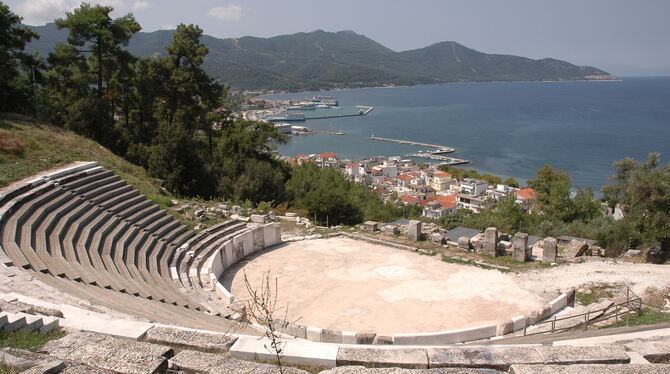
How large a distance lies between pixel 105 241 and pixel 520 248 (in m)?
15.2

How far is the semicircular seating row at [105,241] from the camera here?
11547 mm

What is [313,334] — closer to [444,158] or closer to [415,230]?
[415,230]

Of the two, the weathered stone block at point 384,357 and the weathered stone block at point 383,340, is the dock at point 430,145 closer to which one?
the weathered stone block at point 383,340

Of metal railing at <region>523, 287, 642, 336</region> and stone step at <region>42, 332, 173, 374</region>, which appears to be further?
metal railing at <region>523, 287, 642, 336</region>

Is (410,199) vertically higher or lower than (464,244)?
lower

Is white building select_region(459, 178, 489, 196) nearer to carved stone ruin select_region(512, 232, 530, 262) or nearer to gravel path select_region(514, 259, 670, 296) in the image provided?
carved stone ruin select_region(512, 232, 530, 262)

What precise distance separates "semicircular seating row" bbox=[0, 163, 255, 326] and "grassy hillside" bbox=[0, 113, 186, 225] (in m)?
1.10

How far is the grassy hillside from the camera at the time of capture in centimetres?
1846

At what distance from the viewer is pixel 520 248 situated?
17703mm

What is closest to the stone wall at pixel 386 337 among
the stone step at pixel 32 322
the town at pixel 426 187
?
the stone step at pixel 32 322

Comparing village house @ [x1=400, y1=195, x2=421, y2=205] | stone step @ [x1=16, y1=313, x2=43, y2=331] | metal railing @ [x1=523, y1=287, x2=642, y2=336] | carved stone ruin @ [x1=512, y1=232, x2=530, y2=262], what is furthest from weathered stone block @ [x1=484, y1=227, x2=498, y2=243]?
village house @ [x1=400, y1=195, x2=421, y2=205]

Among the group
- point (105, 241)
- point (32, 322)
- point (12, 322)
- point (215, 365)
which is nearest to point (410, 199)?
point (105, 241)

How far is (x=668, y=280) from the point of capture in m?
13.6

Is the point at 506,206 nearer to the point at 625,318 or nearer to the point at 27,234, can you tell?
the point at 625,318
